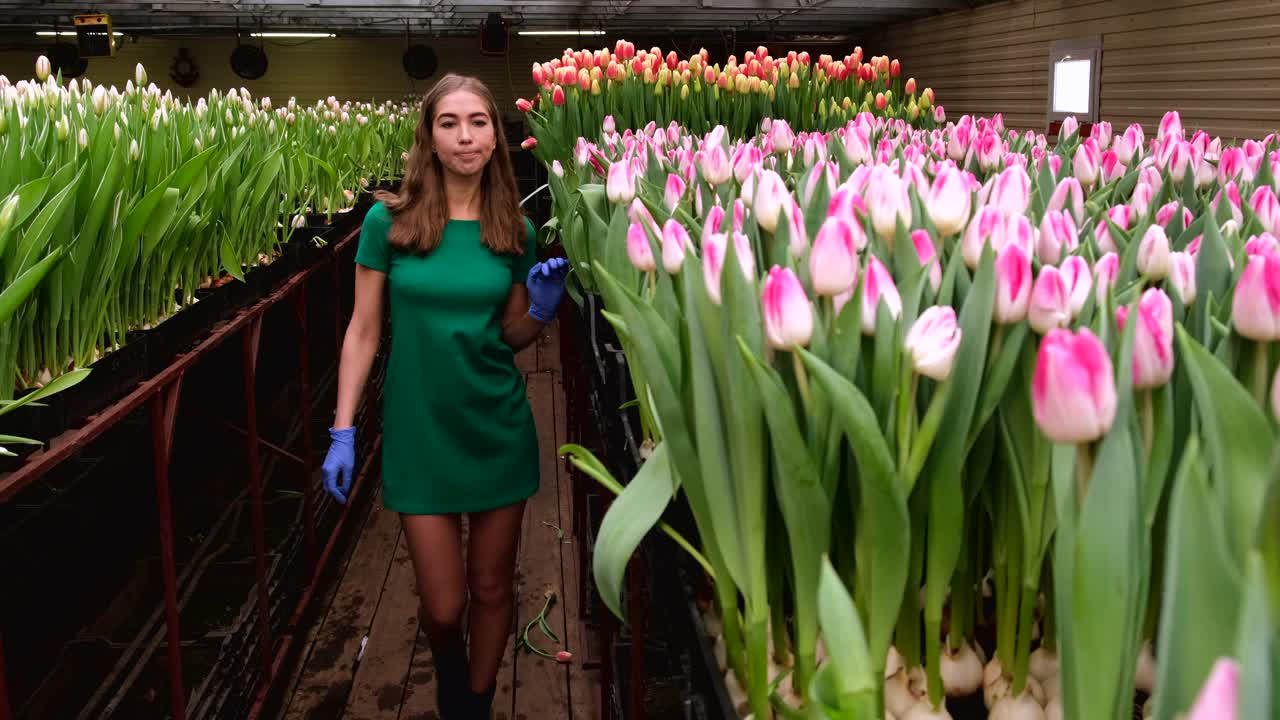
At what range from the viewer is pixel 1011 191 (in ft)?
3.09

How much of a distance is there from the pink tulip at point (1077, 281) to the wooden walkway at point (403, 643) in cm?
221

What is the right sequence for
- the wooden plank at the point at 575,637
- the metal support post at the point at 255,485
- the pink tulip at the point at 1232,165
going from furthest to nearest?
the wooden plank at the point at 575,637
the metal support post at the point at 255,485
the pink tulip at the point at 1232,165

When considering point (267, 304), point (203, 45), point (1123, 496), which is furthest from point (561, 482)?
point (203, 45)

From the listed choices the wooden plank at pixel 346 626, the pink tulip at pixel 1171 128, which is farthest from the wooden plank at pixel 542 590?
the pink tulip at pixel 1171 128

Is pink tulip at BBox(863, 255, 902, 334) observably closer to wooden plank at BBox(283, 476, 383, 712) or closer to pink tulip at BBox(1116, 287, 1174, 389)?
pink tulip at BBox(1116, 287, 1174, 389)

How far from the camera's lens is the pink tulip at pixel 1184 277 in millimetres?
791

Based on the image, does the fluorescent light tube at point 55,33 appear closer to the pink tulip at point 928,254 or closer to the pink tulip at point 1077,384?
the pink tulip at point 928,254

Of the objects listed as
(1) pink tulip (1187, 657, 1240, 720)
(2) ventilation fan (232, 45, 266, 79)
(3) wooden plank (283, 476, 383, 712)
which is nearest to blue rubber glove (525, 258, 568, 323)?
(3) wooden plank (283, 476, 383, 712)

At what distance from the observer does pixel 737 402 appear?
77cm

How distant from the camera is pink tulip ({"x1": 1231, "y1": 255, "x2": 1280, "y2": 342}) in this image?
0.60 metres

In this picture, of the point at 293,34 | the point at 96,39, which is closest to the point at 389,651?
the point at 96,39

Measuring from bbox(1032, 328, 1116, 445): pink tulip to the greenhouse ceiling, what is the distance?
40.3 ft

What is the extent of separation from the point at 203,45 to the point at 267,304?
58.8 ft

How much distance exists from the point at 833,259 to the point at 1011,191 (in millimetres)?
248
